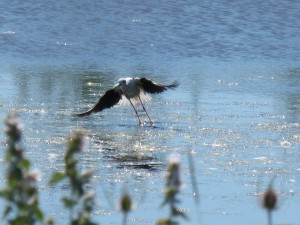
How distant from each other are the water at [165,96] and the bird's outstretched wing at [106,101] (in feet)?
0.55

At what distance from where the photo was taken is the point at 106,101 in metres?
12.8

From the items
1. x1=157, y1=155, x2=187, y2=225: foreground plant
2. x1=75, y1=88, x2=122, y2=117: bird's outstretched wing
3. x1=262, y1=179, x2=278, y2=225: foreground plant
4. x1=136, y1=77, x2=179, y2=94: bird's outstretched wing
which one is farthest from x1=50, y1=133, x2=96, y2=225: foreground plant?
x1=136, y1=77, x2=179, y2=94: bird's outstretched wing

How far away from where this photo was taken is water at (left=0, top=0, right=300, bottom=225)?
331 inches

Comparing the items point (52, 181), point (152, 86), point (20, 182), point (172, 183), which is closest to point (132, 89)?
point (152, 86)

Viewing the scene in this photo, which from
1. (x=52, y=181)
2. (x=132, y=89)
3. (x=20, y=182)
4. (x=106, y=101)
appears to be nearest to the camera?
(x=20, y=182)

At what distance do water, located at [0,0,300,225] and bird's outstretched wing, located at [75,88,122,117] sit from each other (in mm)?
167

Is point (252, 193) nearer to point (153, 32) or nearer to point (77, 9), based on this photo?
point (153, 32)

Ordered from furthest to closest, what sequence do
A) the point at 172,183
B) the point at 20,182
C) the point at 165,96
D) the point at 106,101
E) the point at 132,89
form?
1. the point at 165,96
2. the point at 132,89
3. the point at 106,101
4. the point at 20,182
5. the point at 172,183

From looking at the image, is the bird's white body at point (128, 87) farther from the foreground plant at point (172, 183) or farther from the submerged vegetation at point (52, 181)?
the foreground plant at point (172, 183)

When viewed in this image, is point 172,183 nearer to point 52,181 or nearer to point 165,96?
point 52,181

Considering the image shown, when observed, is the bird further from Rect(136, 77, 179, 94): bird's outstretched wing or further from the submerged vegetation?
the submerged vegetation

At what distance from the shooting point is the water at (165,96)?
8406mm

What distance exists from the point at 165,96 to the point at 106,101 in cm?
166

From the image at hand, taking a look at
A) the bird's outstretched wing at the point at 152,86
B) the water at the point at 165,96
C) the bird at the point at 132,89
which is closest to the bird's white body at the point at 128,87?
the bird at the point at 132,89
